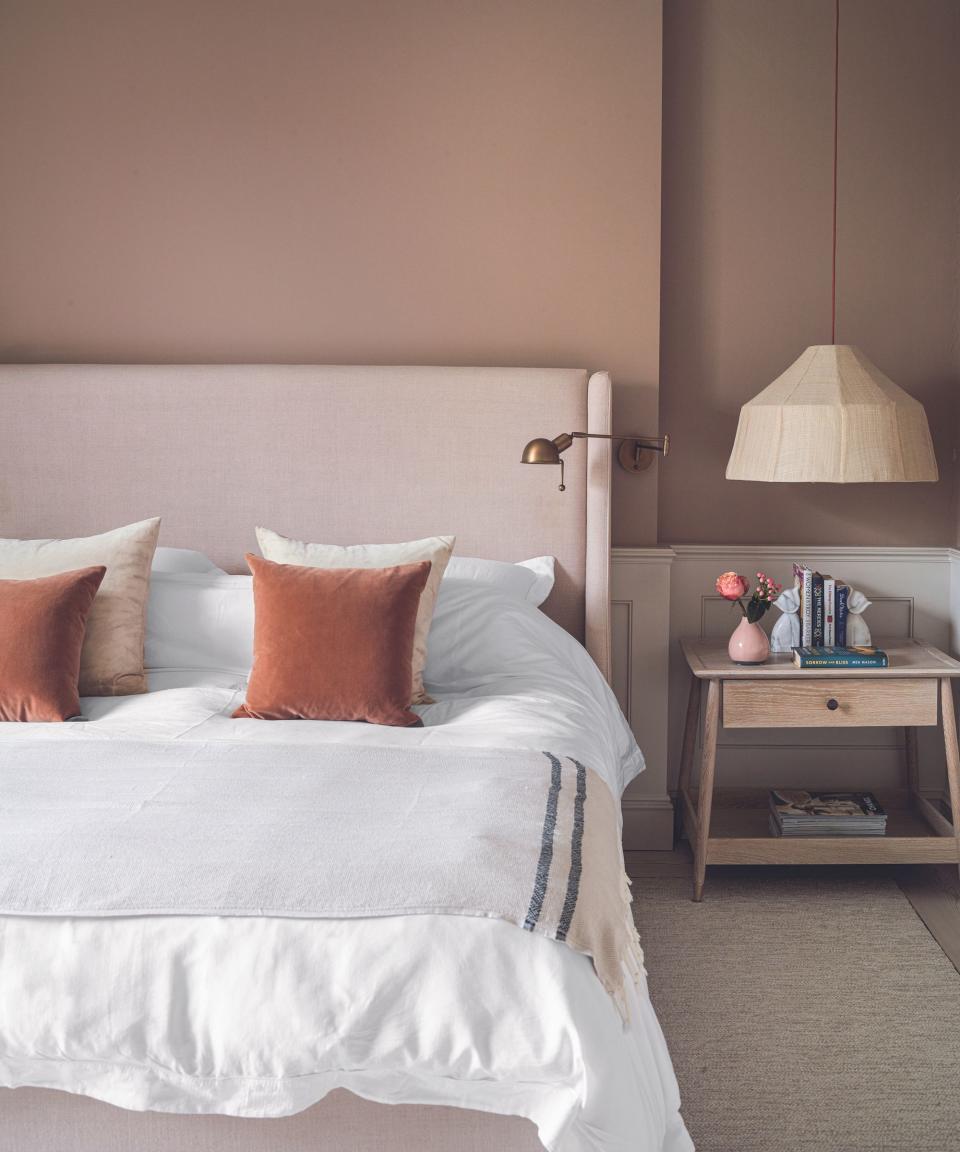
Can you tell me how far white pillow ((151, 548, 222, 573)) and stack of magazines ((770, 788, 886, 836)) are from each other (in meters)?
1.73

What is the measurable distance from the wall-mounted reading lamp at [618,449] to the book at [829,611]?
1.96 feet

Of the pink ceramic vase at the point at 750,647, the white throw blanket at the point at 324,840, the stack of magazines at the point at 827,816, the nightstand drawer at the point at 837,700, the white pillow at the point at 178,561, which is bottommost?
the stack of magazines at the point at 827,816

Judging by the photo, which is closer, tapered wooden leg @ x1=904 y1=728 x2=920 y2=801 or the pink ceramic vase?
the pink ceramic vase

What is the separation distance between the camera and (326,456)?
3.17 meters

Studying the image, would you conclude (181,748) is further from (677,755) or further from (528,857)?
(677,755)

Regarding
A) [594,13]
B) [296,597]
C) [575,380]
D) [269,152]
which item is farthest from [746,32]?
[296,597]

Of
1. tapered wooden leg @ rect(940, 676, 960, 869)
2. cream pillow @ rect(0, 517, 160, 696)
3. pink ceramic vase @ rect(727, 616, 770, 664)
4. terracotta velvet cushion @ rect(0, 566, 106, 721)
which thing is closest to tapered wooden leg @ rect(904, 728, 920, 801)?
tapered wooden leg @ rect(940, 676, 960, 869)

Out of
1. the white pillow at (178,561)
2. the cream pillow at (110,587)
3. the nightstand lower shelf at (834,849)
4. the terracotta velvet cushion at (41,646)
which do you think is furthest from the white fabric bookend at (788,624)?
the terracotta velvet cushion at (41,646)

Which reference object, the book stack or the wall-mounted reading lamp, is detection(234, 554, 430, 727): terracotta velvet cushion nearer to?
the wall-mounted reading lamp

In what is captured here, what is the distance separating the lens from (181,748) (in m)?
2.11

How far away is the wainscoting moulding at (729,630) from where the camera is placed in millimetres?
3299

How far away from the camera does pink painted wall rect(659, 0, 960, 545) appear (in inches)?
127

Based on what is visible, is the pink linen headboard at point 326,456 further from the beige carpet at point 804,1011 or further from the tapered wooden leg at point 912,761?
the tapered wooden leg at point 912,761

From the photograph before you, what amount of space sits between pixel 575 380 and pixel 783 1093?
1.92 metres
